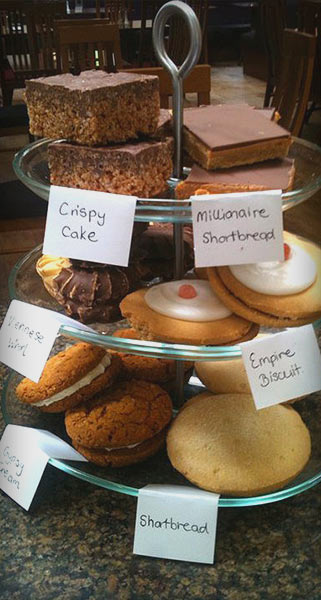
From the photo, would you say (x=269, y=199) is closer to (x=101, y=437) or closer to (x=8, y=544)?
(x=101, y=437)

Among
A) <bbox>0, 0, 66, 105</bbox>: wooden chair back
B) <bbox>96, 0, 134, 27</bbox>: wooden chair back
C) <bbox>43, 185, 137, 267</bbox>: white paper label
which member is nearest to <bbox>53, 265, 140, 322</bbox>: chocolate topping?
<bbox>43, 185, 137, 267</bbox>: white paper label

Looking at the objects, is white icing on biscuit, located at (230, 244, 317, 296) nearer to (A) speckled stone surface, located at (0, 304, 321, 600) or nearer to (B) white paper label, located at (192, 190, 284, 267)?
(B) white paper label, located at (192, 190, 284, 267)

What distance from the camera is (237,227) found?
663mm

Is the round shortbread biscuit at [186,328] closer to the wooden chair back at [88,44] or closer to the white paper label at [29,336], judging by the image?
the white paper label at [29,336]

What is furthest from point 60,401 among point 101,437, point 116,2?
point 116,2

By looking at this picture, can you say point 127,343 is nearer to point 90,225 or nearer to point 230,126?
point 90,225

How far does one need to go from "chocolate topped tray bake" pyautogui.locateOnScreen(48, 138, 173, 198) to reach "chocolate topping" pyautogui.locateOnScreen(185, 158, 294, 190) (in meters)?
0.04

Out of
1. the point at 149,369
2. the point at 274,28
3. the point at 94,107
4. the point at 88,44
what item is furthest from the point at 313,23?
the point at 94,107

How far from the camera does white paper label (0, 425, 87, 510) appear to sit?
33.4 inches

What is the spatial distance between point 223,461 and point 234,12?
22.3ft

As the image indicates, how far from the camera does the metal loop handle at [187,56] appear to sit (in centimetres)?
68

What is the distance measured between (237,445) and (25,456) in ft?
0.98

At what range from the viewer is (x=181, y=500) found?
782 millimetres

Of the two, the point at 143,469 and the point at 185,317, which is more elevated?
the point at 185,317
